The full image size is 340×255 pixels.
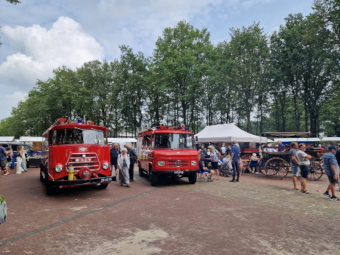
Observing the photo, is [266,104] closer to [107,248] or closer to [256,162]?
[256,162]

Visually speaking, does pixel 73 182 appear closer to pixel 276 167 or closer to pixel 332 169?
pixel 332 169

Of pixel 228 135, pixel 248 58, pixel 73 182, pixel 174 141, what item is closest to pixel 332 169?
pixel 174 141

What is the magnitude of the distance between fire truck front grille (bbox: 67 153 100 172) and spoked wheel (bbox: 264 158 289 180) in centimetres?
894

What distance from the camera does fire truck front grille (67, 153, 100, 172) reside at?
803cm

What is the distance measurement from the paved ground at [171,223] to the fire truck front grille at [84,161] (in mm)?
1077

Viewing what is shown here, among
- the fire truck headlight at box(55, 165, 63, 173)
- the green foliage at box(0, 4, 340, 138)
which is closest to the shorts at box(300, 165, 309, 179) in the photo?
the fire truck headlight at box(55, 165, 63, 173)

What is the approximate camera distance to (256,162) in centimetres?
1445

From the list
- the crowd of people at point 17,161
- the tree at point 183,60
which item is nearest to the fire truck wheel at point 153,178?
the crowd of people at point 17,161

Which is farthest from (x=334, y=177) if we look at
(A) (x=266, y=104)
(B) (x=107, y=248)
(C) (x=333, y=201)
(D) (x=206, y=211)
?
(A) (x=266, y=104)

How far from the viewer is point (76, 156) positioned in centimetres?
809

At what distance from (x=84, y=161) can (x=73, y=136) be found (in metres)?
1.01

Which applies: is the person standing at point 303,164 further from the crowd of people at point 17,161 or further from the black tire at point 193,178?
the crowd of people at point 17,161

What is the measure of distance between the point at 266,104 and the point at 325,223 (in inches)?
1171

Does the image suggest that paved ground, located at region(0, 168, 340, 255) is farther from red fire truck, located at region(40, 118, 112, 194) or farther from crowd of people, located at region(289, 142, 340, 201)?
red fire truck, located at region(40, 118, 112, 194)
